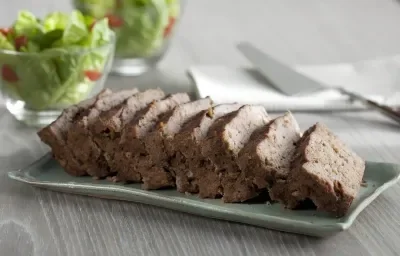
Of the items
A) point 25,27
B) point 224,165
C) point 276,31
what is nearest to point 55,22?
point 25,27

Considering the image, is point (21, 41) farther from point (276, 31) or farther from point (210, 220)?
point (276, 31)

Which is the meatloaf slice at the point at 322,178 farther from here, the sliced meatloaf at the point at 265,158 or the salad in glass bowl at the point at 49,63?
the salad in glass bowl at the point at 49,63

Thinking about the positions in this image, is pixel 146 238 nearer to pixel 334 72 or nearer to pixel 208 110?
pixel 208 110

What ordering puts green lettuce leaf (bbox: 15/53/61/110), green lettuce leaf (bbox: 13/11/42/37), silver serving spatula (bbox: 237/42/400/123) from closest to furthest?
green lettuce leaf (bbox: 15/53/61/110) → green lettuce leaf (bbox: 13/11/42/37) → silver serving spatula (bbox: 237/42/400/123)

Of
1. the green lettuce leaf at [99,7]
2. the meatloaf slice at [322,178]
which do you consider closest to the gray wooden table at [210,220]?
the meatloaf slice at [322,178]

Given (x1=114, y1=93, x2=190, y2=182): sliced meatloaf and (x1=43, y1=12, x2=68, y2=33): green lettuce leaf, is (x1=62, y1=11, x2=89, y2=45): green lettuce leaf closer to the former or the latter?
(x1=43, y1=12, x2=68, y2=33): green lettuce leaf

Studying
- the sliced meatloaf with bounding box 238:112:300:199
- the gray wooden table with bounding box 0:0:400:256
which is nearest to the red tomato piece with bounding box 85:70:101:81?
the gray wooden table with bounding box 0:0:400:256
